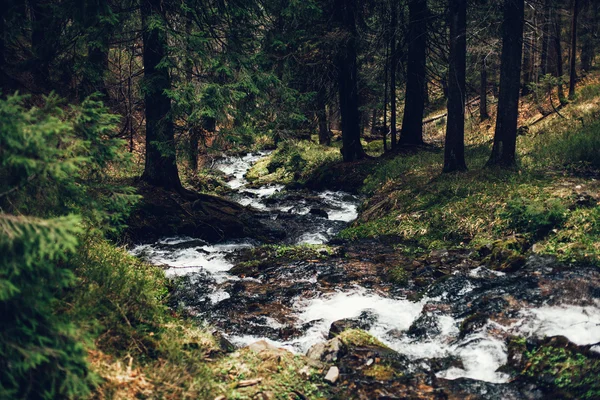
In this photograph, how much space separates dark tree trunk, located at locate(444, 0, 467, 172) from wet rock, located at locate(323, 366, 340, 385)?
9585 mm

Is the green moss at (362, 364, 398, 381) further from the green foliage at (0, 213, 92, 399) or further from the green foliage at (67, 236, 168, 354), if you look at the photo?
the green foliage at (0, 213, 92, 399)

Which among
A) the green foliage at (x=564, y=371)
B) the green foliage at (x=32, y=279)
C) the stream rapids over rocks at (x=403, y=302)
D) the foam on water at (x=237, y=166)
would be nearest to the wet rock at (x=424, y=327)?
the stream rapids over rocks at (x=403, y=302)

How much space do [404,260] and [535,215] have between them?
2.80 metres

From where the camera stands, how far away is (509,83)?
40.1 feet

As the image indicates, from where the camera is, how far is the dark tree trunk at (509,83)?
465 inches

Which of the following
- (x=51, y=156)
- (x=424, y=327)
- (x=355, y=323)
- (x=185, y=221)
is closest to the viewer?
(x=51, y=156)

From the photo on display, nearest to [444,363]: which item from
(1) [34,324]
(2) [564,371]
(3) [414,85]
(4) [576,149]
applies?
(2) [564,371]

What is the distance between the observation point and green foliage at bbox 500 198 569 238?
28.8 ft

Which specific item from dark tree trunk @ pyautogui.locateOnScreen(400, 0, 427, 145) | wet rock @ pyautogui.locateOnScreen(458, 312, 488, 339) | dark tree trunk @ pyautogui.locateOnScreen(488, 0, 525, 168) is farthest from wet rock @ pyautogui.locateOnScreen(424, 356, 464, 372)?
→ dark tree trunk @ pyautogui.locateOnScreen(400, 0, 427, 145)

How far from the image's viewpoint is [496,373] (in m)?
5.26

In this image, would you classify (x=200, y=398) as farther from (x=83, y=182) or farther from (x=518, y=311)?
(x=518, y=311)

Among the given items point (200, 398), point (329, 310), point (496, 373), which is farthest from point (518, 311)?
point (200, 398)

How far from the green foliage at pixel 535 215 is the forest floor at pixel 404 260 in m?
0.03

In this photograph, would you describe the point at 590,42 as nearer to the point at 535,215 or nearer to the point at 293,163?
the point at 293,163
